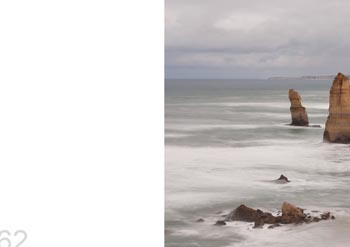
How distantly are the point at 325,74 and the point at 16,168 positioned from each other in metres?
1.83

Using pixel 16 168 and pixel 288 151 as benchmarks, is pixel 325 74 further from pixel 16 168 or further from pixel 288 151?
pixel 16 168

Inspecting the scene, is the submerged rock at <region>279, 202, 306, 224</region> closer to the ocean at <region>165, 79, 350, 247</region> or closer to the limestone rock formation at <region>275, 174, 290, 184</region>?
the ocean at <region>165, 79, 350, 247</region>

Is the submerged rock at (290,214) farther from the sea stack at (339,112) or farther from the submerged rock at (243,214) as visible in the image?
the sea stack at (339,112)

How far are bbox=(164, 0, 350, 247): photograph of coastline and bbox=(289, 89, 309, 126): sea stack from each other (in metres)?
0.04

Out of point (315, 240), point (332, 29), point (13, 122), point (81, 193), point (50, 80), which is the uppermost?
A: point (332, 29)

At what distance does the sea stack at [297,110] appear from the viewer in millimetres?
3393

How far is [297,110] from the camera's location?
376cm

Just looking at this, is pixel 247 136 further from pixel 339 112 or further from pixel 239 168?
pixel 339 112

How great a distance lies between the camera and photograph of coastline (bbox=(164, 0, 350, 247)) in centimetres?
287

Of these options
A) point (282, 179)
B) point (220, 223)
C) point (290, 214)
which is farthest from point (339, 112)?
point (220, 223)

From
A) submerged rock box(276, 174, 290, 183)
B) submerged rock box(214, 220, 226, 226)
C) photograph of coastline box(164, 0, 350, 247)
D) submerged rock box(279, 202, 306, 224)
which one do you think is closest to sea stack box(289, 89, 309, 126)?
photograph of coastline box(164, 0, 350, 247)

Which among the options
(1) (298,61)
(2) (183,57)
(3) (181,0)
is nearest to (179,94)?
(2) (183,57)

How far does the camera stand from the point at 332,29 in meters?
3.19

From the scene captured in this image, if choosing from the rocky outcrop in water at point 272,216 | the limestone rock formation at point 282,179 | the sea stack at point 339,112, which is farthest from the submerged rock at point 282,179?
the sea stack at point 339,112
